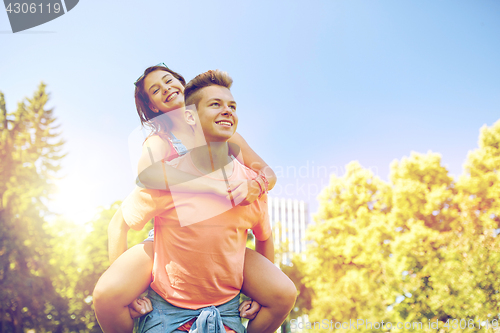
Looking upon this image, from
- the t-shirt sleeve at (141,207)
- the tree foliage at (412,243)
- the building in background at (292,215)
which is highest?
the building in background at (292,215)

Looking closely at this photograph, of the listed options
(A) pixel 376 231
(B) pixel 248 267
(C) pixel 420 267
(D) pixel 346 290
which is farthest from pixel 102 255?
(B) pixel 248 267

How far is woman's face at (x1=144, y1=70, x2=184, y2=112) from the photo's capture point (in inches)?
84.6

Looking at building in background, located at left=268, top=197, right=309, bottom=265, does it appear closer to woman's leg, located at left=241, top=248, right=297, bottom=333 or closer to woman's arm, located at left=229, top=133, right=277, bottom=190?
A: woman's arm, located at left=229, top=133, right=277, bottom=190

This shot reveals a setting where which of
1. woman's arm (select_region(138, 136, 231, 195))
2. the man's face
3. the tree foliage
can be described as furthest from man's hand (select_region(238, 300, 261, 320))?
the tree foliage

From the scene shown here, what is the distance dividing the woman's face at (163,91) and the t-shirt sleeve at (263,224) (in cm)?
82

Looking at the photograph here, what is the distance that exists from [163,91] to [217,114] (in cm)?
68

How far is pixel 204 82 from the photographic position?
5.66 ft

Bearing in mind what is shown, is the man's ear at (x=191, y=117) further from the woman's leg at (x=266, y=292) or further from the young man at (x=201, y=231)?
the woman's leg at (x=266, y=292)

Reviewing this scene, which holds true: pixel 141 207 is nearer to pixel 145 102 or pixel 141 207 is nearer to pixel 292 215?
pixel 145 102

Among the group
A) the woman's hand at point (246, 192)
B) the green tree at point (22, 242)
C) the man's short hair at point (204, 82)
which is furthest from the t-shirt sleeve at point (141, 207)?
the green tree at point (22, 242)

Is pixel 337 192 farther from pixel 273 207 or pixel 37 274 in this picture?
pixel 273 207

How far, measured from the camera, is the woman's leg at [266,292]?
5.65ft

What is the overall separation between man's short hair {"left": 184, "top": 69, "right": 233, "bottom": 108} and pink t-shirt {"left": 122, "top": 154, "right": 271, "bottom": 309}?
14.4 inches

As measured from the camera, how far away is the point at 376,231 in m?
11.5
